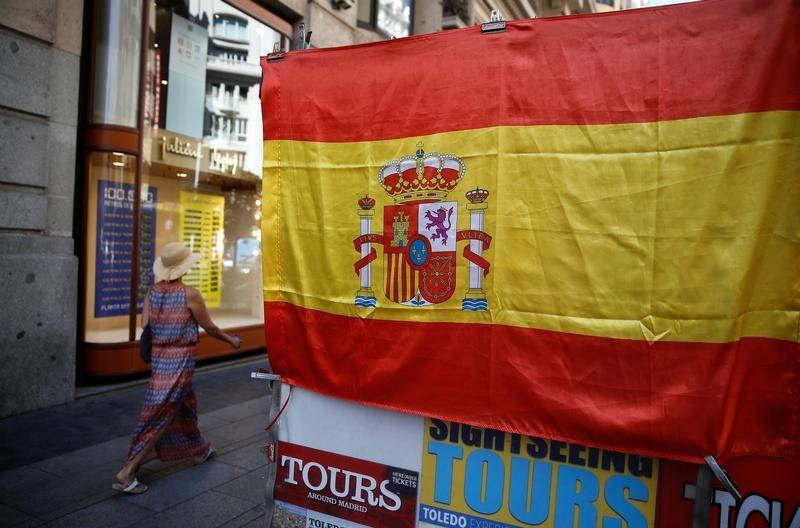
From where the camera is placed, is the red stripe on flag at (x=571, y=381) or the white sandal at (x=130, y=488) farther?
the white sandal at (x=130, y=488)

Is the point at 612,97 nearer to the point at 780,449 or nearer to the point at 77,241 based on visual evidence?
the point at 780,449

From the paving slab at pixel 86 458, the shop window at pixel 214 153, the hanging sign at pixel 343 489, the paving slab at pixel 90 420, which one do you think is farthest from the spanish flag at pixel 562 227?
the shop window at pixel 214 153

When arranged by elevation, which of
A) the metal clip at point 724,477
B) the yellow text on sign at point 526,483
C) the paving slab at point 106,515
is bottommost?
the paving slab at point 106,515

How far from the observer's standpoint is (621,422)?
6.57ft

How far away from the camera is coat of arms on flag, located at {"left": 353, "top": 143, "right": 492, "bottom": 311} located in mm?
2285

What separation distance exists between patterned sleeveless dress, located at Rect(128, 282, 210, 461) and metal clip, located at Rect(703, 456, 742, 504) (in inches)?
154

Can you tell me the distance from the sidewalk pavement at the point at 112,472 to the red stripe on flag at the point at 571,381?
A: 2.16m

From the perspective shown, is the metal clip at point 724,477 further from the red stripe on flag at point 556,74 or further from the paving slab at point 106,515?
the paving slab at point 106,515

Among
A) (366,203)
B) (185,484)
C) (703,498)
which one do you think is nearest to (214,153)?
(185,484)

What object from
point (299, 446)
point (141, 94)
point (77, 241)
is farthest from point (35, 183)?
point (299, 446)

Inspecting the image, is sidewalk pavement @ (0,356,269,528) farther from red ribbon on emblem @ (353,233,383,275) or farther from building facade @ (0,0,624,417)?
red ribbon on emblem @ (353,233,383,275)

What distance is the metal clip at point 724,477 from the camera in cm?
182

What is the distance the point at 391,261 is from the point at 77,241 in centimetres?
625

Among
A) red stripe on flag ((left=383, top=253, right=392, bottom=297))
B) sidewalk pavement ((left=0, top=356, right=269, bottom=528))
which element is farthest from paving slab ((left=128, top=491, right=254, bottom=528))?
red stripe on flag ((left=383, top=253, right=392, bottom=297))
